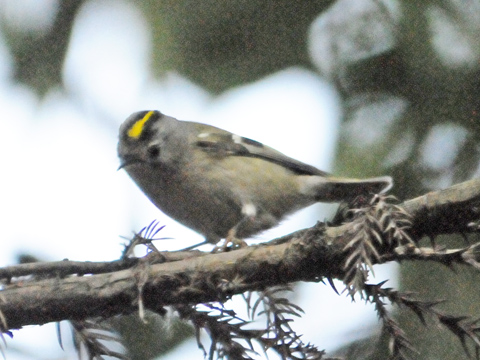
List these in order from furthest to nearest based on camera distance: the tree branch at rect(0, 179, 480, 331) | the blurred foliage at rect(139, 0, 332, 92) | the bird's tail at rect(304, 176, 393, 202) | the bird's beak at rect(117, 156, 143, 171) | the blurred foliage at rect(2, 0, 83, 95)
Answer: the bird's beak at rect(117, 156, 143, 171) < the bird's tail at rect(304, 176, 393, 202) < the blurred foliage at rect(2, 0, 83, 95) < the blurred foliage at rect(139, 0, 332, 92) < the tree branch at rect(0, 179, 480, 331)

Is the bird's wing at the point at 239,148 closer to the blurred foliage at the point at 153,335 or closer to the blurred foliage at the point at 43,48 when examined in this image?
the blurred foliage at the point at 43,48

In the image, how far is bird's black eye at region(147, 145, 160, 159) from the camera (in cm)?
334

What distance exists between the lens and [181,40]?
1752 mm

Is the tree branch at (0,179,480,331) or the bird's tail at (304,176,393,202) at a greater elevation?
the bird's tail at (304,176,393,202)

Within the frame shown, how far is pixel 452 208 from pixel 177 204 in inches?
85.9

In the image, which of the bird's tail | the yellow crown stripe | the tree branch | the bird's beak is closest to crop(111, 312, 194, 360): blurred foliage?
the tree branch

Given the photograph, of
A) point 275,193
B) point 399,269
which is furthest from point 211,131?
point 399,269

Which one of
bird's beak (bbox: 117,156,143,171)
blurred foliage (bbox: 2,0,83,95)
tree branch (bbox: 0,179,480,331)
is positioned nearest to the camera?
tree branch (bbox: 0,179,480,331)

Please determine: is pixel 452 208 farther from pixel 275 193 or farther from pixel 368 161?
pixel 275 193

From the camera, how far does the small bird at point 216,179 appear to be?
3121 mm

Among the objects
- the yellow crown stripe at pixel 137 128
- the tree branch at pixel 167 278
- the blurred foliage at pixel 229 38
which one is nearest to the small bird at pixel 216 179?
the yellow crown stripe at pixel 137 128

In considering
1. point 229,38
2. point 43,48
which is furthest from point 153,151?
point 229,38

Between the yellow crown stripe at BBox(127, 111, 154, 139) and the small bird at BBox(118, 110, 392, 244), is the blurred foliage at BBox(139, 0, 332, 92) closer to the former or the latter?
the small bird at BBox(118, 110, 392, 244)

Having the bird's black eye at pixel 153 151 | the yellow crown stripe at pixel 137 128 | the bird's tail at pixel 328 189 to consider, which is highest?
the yellow crown stripe at pixel 137 128
